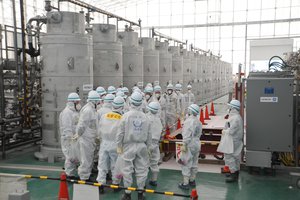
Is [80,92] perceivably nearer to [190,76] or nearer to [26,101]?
[26,101]

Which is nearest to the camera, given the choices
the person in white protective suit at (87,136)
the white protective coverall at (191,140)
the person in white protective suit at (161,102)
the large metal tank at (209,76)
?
the white protective coverall at (191,140)

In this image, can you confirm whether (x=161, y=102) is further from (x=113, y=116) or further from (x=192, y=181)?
(x=113, y=116)

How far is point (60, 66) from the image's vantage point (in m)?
7.40

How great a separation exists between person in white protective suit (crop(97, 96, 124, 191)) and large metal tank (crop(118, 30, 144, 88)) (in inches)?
191

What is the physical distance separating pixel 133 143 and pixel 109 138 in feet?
1.96

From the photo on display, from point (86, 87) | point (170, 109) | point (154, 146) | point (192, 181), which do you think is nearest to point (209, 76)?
point (170, 109)

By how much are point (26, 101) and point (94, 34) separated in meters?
2.68

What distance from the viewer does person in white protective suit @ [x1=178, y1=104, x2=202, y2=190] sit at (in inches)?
217

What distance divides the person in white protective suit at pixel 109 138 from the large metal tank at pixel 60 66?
93.6 inches

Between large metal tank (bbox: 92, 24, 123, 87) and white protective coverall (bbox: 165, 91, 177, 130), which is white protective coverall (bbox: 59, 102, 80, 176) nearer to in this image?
large metal tank (bbox: 92, 24, 123, 87)

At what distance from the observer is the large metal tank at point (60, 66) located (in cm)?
738

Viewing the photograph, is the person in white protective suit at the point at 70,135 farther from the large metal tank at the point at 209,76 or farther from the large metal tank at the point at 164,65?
the large metal tank at the point at 209,76

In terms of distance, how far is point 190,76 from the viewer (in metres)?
17.6

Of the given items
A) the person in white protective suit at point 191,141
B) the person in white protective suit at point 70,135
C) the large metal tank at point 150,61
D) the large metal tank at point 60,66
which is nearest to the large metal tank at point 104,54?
the large metal tank at point 60,66
